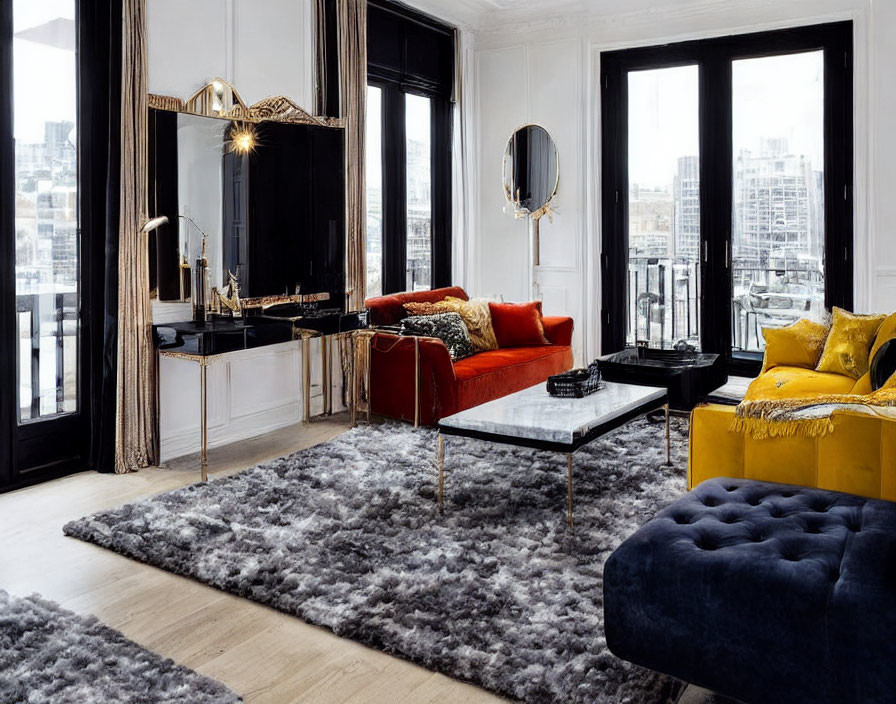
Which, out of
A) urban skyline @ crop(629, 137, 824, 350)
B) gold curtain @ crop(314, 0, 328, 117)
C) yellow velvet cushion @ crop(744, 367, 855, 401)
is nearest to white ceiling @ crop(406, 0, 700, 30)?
gold curtain @ crop(314, 0, 328, 117)

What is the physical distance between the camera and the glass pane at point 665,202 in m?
6.62

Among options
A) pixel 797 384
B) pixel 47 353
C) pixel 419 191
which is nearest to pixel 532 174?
pixel 419 191

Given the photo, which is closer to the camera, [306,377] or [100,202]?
[100,202]

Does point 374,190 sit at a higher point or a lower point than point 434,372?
higher

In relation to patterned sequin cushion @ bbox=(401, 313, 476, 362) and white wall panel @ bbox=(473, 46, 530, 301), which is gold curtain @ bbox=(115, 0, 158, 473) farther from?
white wall panel @ bbox=(473, 46, 530, 301)

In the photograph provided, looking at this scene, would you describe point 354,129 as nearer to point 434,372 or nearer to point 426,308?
point 426,308

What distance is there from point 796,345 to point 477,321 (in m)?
2.04

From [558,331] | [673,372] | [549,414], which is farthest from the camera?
[558,331]

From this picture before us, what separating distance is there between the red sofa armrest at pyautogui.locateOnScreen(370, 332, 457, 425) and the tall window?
1098mm

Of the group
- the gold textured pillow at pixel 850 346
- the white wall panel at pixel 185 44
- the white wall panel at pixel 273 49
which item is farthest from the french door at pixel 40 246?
the gold textured pillow at pixel 850 346

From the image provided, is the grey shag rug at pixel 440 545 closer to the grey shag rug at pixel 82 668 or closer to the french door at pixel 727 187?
the grey shag rug at pixel 82 668

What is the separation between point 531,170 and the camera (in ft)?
23.2

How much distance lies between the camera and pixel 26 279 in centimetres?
398

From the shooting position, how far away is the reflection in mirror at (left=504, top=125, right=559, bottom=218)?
23.0ft
